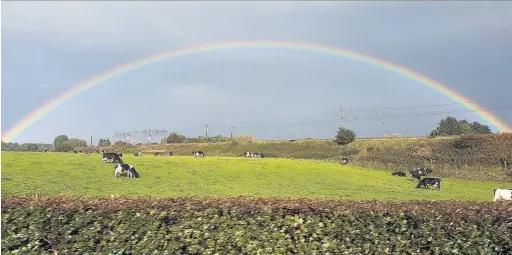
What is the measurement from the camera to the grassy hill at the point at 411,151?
2435 inches

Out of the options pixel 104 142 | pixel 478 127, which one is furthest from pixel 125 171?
pixel 478 127

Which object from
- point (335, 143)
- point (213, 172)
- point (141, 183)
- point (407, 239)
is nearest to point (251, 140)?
point (335, 143)

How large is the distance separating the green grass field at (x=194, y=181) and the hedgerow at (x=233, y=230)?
415 inches

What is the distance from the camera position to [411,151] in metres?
83.1

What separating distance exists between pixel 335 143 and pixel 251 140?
21567 mm

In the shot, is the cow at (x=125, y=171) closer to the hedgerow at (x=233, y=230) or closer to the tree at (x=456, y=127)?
the hedgerow at (x=233, y=230)

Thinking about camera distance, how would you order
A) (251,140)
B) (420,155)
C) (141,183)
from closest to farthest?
(141,183) < (420,155) < (251,140)

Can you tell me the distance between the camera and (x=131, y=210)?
8883mm

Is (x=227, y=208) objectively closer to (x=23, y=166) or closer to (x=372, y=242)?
(x=372, y=242)

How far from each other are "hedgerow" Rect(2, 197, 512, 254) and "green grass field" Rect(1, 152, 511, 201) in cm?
1054

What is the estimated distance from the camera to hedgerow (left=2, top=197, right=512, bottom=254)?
879cm

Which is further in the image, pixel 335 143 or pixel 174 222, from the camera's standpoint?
pixel 335 143

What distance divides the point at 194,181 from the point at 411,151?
61.2m

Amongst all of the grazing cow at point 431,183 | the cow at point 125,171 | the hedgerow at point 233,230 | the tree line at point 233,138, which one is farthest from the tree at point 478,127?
the hedgerow at point 233,230
